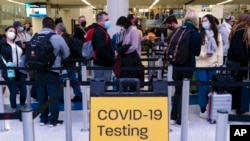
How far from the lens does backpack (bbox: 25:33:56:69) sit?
4172 millimetres

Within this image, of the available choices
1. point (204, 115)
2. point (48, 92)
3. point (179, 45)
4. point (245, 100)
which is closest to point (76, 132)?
point (48, 92)

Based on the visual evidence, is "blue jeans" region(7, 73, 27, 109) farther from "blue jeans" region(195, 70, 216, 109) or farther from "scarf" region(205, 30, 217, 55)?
"scarf" region(205, 30, 217, 55)

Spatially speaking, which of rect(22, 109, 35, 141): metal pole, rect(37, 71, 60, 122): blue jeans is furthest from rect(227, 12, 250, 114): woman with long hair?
rect(22, 109, 35, 141): metal pole

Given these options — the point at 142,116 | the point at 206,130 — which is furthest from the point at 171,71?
the point at 142,116

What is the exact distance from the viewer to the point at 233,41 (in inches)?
190

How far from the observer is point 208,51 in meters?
4.72

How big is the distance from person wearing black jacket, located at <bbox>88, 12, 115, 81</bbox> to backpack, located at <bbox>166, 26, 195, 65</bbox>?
30.7 inches

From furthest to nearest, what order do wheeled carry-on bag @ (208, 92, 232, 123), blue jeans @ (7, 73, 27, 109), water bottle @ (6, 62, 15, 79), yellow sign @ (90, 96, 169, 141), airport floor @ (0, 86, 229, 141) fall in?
blue jeans @ (7, 73, 27, 109), water bottle @ (6, 62, 15, 79), wheeled carry-on bag @ (208, 92, 232, 123), airport floor @ (0, 86, 229, 141), yellow sign @ (90, 96, 169, 141)

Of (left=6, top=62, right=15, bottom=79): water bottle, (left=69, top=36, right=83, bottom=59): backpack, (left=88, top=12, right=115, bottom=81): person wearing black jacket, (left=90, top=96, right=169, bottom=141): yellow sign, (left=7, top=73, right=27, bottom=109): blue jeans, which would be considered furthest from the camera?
(left=69, top=36, right=83, bottom=59): backpack

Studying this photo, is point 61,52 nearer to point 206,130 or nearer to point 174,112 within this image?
point 174,112

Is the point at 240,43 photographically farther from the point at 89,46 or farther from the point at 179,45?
the point at 89,46

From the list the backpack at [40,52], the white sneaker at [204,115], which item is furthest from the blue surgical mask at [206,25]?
the backpack at [40,52]

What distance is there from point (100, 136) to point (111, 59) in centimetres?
231

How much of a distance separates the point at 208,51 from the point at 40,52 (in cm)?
228
